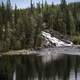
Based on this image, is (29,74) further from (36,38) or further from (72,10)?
(72,10)

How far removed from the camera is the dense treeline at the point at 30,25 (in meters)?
122

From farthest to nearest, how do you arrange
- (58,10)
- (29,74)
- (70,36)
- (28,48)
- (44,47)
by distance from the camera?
(58,10), (70,36), (44,47), (28,48), (29,74)

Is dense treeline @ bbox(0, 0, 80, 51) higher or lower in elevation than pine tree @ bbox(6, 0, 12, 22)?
lower

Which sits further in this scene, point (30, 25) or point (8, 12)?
point (8, 12)

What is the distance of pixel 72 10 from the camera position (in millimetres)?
189500

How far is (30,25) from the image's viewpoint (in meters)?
131

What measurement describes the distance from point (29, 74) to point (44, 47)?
7147cm

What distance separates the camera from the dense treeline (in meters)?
122

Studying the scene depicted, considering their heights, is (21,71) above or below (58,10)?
below

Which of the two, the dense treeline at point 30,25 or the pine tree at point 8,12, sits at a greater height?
the pine tree at point 8,12

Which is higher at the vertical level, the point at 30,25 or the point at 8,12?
the point at 8,12

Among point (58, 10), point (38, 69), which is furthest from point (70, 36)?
point (38, 69)

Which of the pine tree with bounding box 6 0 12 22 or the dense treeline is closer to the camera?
the dense treeline

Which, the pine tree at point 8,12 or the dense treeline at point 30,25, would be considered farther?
the pine tree at point 8,12
